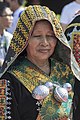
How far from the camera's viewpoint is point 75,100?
4.75 metres

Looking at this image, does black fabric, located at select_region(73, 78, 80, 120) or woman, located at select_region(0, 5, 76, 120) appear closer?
woman, located at select_region(0, 5, 76, 120)

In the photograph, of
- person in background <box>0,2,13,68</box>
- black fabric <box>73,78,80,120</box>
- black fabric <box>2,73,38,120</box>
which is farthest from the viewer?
person in background <box>0,2,13,68</box>

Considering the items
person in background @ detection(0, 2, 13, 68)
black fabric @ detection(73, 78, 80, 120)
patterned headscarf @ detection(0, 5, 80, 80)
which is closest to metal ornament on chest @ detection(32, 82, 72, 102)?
black fabric @ detection(73, 78, 80, 120)

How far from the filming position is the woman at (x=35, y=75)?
174 inches

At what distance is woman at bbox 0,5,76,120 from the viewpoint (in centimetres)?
441

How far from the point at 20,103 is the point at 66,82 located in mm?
486

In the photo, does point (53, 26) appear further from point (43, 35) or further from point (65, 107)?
point (65, 107)

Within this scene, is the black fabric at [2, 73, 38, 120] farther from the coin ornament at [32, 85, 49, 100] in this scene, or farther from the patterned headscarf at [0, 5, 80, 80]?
the patterned headscarf at [0, 5, 80, 80]

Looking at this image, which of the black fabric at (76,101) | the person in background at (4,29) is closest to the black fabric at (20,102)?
the black fabric at (76,101)

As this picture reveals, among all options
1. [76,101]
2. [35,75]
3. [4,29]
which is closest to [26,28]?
[35,75]

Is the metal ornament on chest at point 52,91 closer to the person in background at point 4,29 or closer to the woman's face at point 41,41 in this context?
the woman's face at point 41,41

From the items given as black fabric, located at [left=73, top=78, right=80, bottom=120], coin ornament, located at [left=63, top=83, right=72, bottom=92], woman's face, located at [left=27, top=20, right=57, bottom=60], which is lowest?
black fabric, located at [left=73, top=78, right=80, bottom=120]

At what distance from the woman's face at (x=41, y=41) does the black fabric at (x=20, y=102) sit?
0.97ft

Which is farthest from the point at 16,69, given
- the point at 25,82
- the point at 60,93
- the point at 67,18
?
the point at 67,18
